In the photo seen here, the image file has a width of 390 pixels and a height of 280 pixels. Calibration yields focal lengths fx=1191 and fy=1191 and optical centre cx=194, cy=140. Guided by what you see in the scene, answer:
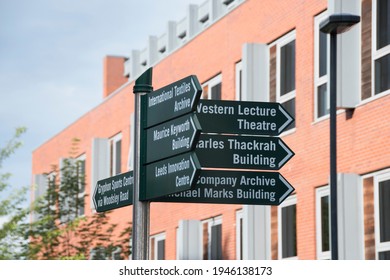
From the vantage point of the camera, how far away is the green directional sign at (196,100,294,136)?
38.1 ft

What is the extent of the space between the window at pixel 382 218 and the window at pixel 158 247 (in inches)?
519

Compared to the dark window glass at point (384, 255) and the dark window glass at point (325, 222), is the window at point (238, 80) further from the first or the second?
the dark window glass at point (384, 255)

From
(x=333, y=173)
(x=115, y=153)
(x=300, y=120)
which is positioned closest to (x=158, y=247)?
(x=115, y=153)

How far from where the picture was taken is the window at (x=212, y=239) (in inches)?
1173

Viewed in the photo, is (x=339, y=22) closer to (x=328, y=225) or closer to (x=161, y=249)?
(x=328, y=225)

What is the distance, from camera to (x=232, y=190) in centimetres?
1129

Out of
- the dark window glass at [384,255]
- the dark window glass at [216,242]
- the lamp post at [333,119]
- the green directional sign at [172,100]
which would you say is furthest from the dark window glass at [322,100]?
the green directional sign at [172,100]

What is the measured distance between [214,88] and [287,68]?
4522 mm

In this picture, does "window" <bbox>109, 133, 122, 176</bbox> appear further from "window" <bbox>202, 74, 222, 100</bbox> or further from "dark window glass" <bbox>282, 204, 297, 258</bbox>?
"dark window glass" <bbox>282, 204, 297, 258</bbox>

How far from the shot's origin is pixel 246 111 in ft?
38.3

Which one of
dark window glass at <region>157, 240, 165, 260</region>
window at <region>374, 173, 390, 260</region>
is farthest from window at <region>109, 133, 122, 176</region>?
window at <region>374, 173, 390, 260</region>

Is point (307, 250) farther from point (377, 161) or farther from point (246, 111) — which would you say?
point (246, 111)

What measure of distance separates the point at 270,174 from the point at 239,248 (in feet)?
55.8
